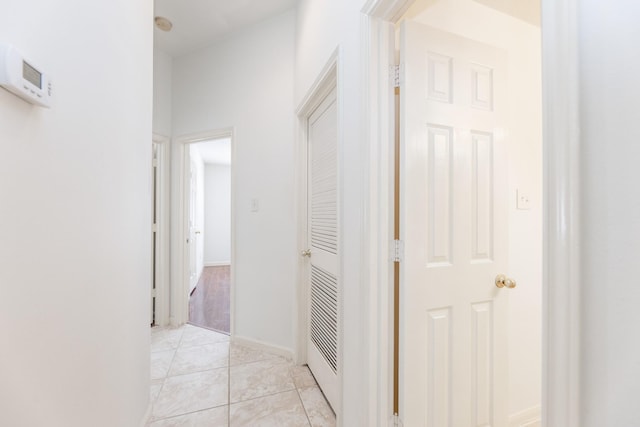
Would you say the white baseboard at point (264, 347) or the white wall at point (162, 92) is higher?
the white wall at point (162, 92)

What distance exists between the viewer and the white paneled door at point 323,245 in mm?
1700

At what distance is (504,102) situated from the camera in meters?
1.34

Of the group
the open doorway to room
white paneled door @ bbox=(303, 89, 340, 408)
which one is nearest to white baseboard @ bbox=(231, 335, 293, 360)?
white paneled door @ bbox=(303, 89, 340, 408)

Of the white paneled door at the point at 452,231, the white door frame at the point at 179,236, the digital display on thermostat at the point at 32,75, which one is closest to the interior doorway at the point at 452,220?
the white paneled door at the point at 452,231

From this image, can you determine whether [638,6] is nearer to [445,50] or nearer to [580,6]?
[580,6]

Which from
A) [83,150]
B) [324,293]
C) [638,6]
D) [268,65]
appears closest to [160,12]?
[268,65]

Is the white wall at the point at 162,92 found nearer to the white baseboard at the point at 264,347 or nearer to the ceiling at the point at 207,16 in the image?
the ceiling at the point at 207,16

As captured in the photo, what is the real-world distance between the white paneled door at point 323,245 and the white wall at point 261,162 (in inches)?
9.6

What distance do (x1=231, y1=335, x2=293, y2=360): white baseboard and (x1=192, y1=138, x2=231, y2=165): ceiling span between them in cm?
293

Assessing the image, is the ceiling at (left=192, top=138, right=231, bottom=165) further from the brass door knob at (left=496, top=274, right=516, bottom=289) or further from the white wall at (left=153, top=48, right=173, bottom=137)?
the brass door knob at (left=496, top=274, right=516, bottom=289)

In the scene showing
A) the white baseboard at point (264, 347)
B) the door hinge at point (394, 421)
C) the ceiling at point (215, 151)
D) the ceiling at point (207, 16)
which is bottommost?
the white baseboard at point (264, 347)

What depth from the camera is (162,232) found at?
2871mm

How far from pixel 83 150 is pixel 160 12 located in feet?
6.92

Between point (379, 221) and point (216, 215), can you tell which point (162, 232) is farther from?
point (216, 215)
